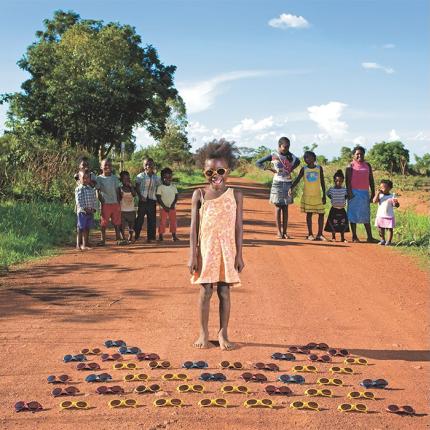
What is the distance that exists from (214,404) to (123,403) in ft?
2.01

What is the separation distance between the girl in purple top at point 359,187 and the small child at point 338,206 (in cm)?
15

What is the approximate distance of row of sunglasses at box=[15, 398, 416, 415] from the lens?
3881mm

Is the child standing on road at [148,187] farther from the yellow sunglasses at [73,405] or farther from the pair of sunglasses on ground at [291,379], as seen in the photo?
the yellow sunglasses at [73,405]

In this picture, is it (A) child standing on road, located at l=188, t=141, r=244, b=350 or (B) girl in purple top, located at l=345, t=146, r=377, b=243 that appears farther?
(B) girl in purple top, located at l=345, t=146, r=377, b=243

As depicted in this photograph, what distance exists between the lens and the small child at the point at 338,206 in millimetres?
11805

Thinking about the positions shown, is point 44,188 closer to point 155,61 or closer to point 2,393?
point 2,393

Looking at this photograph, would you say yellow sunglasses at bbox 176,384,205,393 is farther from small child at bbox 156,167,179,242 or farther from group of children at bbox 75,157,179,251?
small child at bbox 156,167,179,242

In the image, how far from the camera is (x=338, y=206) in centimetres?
1190

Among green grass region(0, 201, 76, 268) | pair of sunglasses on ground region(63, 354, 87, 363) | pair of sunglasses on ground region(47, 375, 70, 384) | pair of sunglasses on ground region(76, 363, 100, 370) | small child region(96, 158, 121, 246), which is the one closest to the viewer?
pair of sunglasses on ground region(47, 375, 70, 384)

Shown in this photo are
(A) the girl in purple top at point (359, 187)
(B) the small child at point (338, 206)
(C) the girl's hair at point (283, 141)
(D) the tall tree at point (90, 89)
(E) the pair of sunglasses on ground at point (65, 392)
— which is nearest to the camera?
(E) the pair of sunglasses on ground at point (65, 392)

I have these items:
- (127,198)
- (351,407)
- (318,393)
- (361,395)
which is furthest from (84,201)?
(351,407)

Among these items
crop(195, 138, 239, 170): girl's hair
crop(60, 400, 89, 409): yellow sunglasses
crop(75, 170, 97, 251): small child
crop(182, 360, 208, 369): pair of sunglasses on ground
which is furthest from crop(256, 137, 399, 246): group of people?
crop(60, 400, 89, 409): yellow sunglasses

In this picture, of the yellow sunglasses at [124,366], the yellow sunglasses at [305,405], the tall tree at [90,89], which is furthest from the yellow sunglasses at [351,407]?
the tall tree at [90,89]

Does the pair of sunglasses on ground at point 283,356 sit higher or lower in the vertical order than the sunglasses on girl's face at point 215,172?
lower
